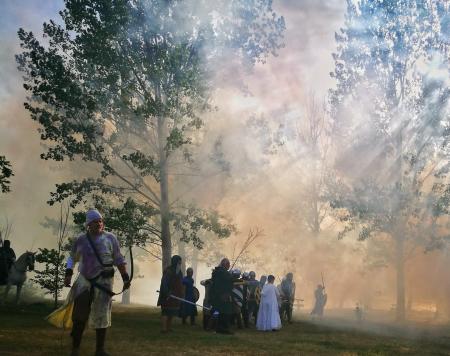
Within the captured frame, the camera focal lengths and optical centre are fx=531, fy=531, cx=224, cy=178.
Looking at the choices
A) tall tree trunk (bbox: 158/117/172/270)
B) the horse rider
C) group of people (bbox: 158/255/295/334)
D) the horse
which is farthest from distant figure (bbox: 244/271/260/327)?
the horse rider

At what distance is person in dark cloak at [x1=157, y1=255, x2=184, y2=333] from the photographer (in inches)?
518

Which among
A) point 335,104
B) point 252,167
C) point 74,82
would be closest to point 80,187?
point 74,82

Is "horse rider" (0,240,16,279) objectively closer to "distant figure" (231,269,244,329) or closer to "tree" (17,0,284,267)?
"tree" (17,0,284,267)

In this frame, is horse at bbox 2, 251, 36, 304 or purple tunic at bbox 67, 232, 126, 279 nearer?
purple tunic at bbox 67, 232, 126, 279

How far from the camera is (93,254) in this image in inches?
308

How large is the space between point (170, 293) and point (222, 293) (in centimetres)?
180

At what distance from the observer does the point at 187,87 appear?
60.6ft

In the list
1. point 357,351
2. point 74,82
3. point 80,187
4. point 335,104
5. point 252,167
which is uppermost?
point 335,104

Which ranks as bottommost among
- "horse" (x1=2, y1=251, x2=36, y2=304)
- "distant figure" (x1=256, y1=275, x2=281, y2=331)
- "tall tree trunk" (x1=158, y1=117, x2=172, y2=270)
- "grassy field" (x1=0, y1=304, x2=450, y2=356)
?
"grassy field" (x1=0, y1=304, x2=450, y2=356)

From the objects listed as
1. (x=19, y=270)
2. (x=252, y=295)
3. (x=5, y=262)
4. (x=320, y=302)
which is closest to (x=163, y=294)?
(x=252, y=295)

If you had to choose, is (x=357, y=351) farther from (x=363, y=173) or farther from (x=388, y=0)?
(x=388, y=0)

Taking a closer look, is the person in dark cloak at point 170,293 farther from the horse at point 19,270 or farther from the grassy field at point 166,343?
the horse at point 19,270

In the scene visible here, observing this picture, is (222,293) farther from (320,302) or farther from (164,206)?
(320,302)

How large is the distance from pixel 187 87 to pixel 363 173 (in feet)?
49.7
